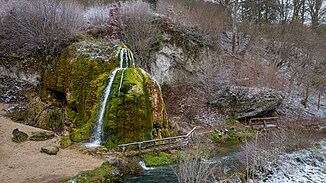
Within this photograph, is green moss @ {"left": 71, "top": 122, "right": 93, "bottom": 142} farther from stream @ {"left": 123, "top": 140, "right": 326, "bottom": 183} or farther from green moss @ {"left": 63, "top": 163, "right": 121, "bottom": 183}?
stream @ {"left": 123, "top": 140, "right": 326, "bottom": 183}

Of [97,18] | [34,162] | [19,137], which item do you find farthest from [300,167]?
[97,18]

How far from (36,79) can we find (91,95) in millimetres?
4557

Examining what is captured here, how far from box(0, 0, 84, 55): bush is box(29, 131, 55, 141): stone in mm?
5733

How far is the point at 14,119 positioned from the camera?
11984 millimetres

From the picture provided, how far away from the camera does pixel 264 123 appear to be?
16.2 metres

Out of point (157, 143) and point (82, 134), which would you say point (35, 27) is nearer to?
point (82, 134)

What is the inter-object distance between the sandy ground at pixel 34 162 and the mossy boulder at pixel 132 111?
180 centimetres

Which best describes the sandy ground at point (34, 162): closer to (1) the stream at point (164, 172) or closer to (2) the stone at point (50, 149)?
(2) the stone at point (50, 149)

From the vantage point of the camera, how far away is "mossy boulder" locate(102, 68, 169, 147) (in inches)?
434

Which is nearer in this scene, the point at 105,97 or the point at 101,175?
the point at 101,175

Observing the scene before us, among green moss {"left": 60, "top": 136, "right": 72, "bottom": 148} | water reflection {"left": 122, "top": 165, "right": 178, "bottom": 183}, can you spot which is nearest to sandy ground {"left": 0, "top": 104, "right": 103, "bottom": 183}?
green moss {"left": 60, "top": 136, "right": 72, "bottom": 148}

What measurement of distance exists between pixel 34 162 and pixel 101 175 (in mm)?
2439

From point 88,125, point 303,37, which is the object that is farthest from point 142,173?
point 303,37

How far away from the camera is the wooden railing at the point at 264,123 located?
1617 centimetres
